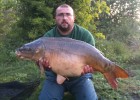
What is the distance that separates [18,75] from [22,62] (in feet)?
4.45

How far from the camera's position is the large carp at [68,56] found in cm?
452

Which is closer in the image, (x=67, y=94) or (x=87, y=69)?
(x=87, y=69)

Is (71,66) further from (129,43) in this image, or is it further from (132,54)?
(129,43)

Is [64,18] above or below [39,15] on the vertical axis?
above

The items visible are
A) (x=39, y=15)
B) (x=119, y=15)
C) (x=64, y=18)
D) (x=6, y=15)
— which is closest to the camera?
(x=64, y=18)

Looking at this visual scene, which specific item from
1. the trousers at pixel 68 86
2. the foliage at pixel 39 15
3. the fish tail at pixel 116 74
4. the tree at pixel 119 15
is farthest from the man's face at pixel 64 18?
the tree at pixel 119 15

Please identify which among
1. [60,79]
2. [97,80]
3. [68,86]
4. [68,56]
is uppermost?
[68,56]

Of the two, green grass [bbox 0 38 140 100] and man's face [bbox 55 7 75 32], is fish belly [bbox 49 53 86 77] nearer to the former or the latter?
man's face [bbox 55 7 75 32]

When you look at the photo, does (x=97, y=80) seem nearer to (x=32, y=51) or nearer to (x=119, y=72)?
(x=119, y=72)

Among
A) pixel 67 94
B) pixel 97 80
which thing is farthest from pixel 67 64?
pixel 97 80

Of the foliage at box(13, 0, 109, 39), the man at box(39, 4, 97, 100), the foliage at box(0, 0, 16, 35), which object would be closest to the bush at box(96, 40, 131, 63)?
the foliage at box(13, 0, 109, 39)

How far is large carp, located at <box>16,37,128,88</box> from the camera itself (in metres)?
4.52

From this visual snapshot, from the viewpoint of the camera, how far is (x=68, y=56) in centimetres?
453

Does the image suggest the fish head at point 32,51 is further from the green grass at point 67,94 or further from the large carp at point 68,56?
the green grass at point 67,94
